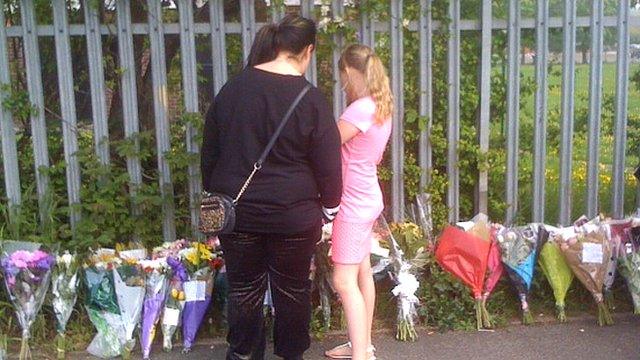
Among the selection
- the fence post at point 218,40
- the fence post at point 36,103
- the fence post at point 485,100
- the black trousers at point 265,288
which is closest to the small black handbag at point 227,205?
the black trousers at point 265,288

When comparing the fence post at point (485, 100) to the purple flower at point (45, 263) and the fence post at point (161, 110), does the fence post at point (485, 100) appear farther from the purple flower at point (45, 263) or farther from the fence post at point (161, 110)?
the purple flower at point (45, 263)

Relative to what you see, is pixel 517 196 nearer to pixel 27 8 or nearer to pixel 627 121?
pixel 627 121

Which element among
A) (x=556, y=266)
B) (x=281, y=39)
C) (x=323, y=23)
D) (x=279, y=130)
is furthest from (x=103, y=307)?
(x=556, y=266)

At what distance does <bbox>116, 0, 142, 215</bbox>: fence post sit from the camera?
4.58m

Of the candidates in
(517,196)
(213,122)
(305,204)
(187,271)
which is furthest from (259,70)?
(517,196)

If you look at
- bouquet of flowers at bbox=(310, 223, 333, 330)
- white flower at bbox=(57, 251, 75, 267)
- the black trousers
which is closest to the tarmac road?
bouquet of flowers at bbox=(310, 223, 333, 330)

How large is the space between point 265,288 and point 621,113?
257 cm

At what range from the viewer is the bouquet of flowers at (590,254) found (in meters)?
4.34

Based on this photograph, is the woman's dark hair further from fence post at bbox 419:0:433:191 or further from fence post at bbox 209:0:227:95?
fence post at bbox 419:0:433:191

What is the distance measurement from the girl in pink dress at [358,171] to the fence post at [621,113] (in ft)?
6.13

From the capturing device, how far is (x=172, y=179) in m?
4.74

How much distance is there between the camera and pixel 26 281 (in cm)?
407

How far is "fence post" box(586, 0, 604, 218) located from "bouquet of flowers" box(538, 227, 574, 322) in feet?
2.13

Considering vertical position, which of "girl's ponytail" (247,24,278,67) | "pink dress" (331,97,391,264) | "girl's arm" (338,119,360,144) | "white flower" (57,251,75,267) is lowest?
"white flower" (57,251,75,267)
